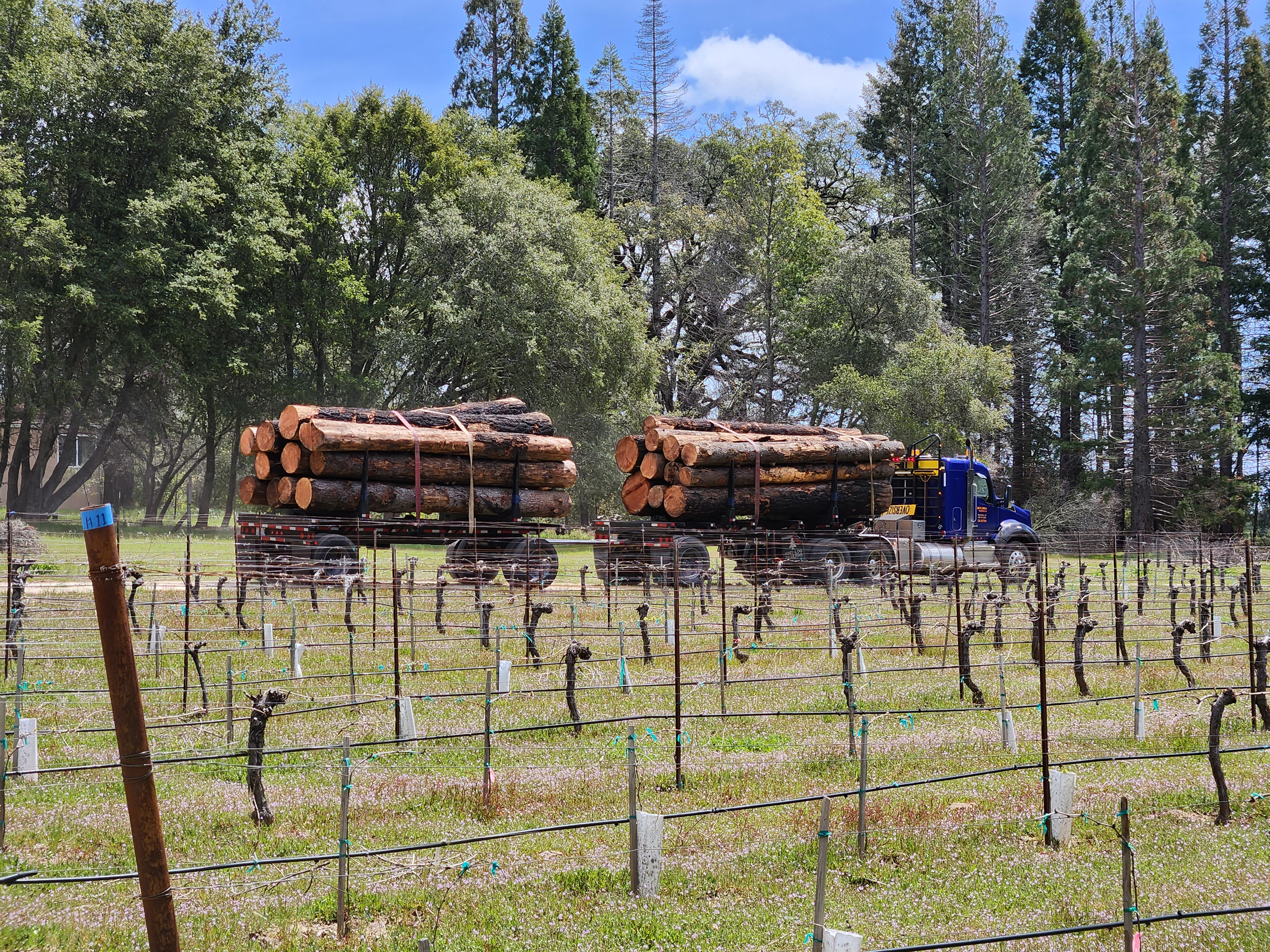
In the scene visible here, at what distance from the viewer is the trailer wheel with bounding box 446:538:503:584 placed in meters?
21.5

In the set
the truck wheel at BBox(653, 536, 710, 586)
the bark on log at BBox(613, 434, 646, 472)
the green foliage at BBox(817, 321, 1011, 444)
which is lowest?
the truck wheel at BBox(653, 536, 710, 586)

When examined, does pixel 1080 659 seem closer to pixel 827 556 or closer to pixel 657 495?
pixel 827 556

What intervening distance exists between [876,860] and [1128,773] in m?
3.50

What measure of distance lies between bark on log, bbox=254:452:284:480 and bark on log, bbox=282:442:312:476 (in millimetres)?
497

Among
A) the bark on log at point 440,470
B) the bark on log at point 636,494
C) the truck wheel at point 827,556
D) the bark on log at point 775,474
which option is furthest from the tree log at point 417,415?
the truck wheel at point 827,556

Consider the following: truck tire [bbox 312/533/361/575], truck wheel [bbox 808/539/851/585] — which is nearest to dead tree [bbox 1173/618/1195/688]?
truck wheel [bbox 808/539/851/585]

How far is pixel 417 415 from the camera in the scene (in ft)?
74.6

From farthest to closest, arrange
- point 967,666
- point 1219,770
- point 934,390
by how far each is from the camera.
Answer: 1. point 934,390
2. point 967,666
3. point 1219,770

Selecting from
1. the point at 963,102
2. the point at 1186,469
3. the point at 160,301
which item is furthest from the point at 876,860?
the point at 963,102

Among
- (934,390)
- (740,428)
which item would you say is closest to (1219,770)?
(740,428)

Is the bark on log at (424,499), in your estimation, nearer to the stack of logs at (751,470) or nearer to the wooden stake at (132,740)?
the stack of logs at (751,470)

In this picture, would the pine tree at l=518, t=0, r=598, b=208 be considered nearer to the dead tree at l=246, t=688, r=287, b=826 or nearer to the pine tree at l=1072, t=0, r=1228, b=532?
the pine tree at l=1072, t=0, r=1228, b=532

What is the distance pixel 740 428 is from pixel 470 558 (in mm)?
7507

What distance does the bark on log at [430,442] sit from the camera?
66.5 ft
